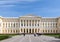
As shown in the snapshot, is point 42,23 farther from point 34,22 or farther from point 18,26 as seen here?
point 18,26

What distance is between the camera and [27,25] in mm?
119188

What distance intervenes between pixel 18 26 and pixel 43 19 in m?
12.9

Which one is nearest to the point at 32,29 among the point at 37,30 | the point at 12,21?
the point at 37,30

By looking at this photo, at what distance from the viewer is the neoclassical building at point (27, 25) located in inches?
4680

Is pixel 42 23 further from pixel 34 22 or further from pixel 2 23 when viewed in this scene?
pixel 2 23

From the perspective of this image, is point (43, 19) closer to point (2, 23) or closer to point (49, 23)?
point (49, 23)

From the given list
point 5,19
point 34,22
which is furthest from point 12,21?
point 34,22

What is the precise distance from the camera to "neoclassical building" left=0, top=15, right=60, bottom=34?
11888 centimetres

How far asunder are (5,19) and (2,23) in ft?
8.56

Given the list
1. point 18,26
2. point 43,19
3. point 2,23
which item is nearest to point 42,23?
point 43,19

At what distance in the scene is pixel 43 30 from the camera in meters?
121

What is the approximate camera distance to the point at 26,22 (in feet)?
391

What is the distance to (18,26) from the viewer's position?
393ft

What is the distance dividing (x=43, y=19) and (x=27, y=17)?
8.14 metres
